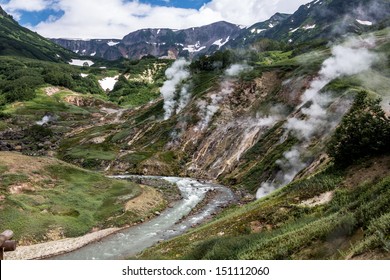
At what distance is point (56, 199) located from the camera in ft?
209

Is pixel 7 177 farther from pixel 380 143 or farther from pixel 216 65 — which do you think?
pixel 216 65

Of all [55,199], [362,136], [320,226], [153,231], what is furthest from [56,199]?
[320,226]

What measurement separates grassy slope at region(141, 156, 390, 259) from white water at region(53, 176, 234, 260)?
1264 centimetres

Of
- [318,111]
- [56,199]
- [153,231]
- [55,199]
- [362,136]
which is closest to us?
[362,136]

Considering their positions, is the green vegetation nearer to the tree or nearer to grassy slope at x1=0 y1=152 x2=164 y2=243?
grassy slope at x1=0 y1=152 x2=164 y2=243

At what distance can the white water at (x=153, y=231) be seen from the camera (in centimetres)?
4853

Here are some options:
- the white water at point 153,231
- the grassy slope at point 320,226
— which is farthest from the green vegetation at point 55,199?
the grassy slope at point 320,226

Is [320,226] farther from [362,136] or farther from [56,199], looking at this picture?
[56,199]

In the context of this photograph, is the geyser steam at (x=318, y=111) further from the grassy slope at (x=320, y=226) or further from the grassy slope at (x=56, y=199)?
the grassy slope at (x=320, y=226)

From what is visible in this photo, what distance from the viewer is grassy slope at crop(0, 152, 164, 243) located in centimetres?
5438

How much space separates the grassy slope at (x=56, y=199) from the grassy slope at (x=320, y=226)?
2315 centimetres

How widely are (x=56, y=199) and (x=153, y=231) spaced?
59.0 ft

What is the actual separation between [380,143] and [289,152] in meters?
45.2
